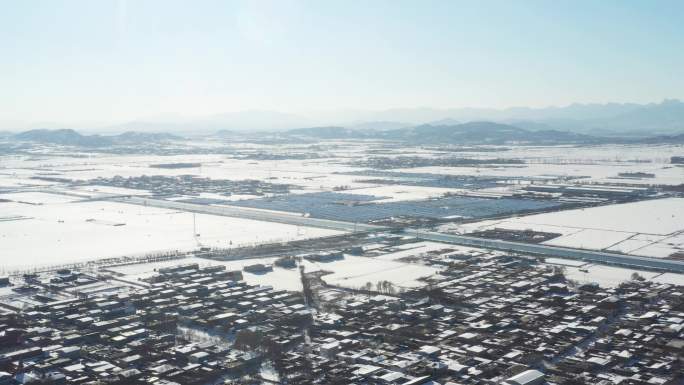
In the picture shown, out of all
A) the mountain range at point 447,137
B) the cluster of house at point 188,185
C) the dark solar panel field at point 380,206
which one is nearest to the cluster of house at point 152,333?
the dark solar panel field at point 380,206

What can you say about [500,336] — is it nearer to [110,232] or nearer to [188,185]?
[110,232]

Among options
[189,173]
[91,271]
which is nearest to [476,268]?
[91,271]

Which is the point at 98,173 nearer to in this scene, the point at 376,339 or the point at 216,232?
the point at 216,232

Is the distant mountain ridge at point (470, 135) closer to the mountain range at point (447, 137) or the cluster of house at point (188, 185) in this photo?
the mountain range at point (447, 137)

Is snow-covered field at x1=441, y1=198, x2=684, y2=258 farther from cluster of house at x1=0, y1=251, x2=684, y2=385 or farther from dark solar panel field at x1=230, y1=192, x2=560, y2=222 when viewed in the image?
cluster of house at x1=0, y1=251, x2=684, y2=385

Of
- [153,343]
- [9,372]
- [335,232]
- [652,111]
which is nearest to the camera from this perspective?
[9,372]

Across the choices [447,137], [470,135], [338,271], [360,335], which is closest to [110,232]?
[338,271]
